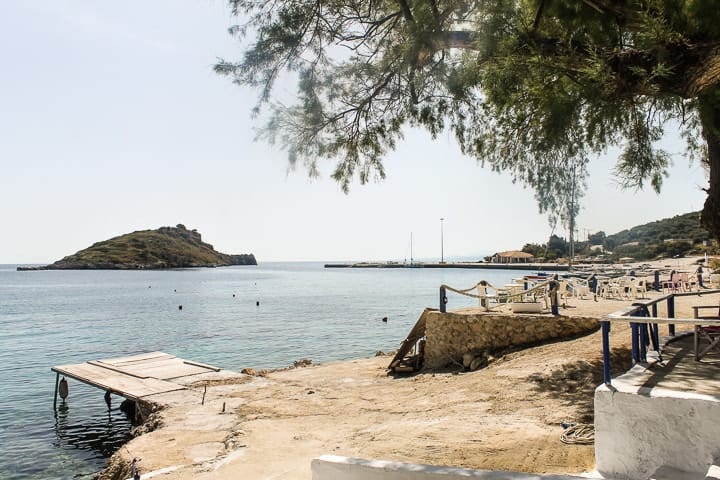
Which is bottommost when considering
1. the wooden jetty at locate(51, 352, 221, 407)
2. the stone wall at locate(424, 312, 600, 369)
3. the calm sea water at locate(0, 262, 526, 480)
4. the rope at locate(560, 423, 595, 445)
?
the calm sea water at locate(0, 262, 526, 480)

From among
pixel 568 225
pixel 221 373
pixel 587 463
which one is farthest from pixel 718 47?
pixel 221 373

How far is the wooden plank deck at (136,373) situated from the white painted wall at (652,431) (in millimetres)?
12061

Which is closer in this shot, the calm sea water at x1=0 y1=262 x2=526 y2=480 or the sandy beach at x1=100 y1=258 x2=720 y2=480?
the sandy beach at x1=100 y1=258 x2=720 y2=480

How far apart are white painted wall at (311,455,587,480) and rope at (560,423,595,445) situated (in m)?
2.79

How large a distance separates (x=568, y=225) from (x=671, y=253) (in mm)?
82983

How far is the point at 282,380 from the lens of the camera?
15602 mm

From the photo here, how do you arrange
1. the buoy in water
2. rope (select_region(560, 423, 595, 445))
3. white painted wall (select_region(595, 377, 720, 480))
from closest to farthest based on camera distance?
1. white painted wall (select_region(595, 377, 720, 480))
2. rope (select_region(560, 423, 595, 445))
3. the buoy in water

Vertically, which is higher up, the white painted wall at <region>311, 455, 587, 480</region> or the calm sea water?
the white painted wall at <region>311, 455, 587, 480</region>

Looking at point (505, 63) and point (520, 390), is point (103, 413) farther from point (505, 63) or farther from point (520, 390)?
point (505, 63)

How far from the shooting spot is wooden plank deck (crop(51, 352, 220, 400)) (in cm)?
1445

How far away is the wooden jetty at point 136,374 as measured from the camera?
47.4ft

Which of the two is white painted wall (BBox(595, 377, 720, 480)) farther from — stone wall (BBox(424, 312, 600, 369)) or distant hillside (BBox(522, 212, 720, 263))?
distant hillside (BBox(522, 212, 720, 263))

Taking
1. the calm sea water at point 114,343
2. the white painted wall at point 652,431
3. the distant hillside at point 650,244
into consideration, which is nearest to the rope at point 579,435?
the white painted wall at point 652,431

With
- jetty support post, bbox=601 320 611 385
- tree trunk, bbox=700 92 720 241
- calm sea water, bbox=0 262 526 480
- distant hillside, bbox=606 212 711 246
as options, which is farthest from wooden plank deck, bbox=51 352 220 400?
distant hillside, bbox=606 212 711 246
